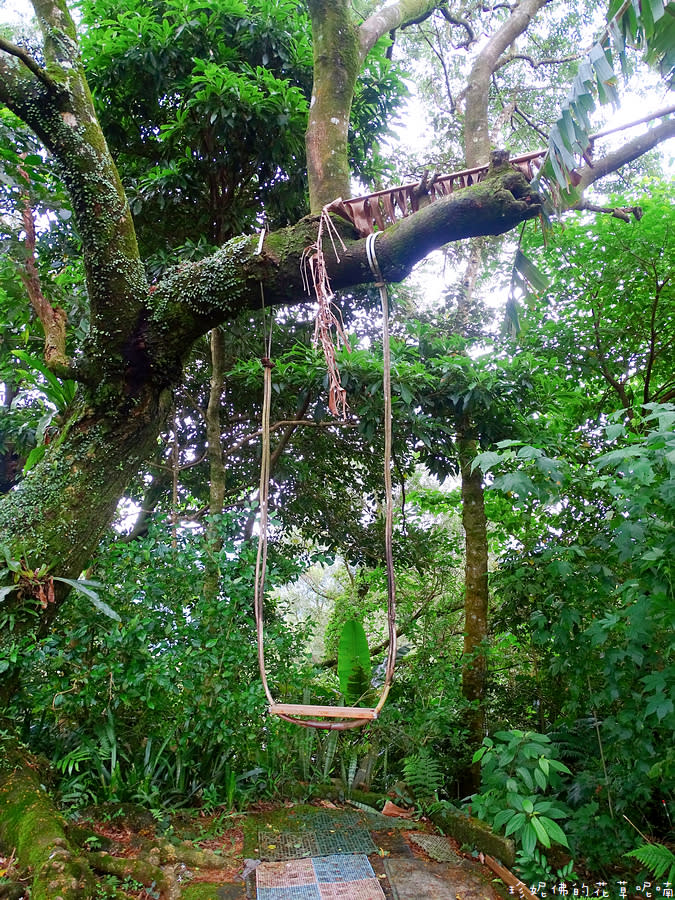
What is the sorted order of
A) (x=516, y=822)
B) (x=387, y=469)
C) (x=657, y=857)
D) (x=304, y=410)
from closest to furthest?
(x=657, y=857) < (x=387, y=469) < (x=516, y=822) < (x=304, y=410)

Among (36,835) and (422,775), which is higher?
(36,835)

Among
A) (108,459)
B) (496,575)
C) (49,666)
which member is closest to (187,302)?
(108,459)

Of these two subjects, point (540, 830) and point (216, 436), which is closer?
point (540, 830)

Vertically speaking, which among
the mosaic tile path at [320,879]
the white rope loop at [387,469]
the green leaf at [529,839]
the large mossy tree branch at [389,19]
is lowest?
the mosaic tile path at [320,879]

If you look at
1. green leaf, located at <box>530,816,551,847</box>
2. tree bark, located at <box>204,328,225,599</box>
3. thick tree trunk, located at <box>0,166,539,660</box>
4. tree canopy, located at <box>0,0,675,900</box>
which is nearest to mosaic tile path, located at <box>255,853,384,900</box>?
tree canopy, located at <box>0,0,675,900</box>

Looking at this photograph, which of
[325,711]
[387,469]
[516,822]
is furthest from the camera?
[516,822]

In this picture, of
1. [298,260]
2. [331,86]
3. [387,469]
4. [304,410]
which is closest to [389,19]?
[331,86]

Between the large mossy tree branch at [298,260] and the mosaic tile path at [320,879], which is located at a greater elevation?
the large mossy tree branch at [298,260]

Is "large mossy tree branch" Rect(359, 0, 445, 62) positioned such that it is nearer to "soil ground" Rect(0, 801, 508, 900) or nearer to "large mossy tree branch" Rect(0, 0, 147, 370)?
"large mossy tree branch" Rect(0, 0, 147, 370)

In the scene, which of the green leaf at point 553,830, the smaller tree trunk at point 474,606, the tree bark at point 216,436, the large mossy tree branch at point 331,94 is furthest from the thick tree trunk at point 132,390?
the green leaf at point 553,830

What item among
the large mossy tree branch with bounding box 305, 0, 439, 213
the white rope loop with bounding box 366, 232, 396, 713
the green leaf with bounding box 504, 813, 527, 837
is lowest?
the green leaf with bounding box 504, 813, 527, 837

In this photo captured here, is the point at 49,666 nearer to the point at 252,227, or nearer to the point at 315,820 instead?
the point at 315,820

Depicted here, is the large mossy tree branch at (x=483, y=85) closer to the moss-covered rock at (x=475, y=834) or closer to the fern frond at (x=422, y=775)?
the fern frond at (x=422, y=775)

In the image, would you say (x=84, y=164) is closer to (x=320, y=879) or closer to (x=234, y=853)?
(x=234, y=853)
